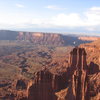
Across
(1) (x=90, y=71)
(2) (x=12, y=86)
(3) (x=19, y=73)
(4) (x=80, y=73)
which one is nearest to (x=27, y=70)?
(3) (x=19, y=73)

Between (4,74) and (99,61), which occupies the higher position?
(99,61)

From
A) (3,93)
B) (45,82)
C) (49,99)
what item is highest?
(45,82)

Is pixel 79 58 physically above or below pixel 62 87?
above

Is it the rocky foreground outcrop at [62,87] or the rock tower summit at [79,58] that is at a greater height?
the rock tower summit at [79,58]

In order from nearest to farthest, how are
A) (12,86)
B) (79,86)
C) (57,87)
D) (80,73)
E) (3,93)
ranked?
1. (79,86)
2. (80,73)
3. (57,87)
4. (3,93)
5. (12,86)

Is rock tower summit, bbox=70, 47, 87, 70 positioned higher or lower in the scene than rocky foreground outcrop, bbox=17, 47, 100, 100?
higher

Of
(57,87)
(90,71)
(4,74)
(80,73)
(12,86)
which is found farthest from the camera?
(4,74)

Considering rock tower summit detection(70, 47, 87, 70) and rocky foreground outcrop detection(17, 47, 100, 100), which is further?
rock tower summit detection(70, 47, 87, 70)

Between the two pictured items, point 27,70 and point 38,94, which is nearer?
point 38,94

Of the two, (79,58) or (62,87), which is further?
(79,58)

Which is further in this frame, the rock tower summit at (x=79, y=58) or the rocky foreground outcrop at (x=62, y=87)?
the rock tower summit at (x=79, y=58)

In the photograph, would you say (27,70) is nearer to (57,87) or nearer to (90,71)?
(90,71)
